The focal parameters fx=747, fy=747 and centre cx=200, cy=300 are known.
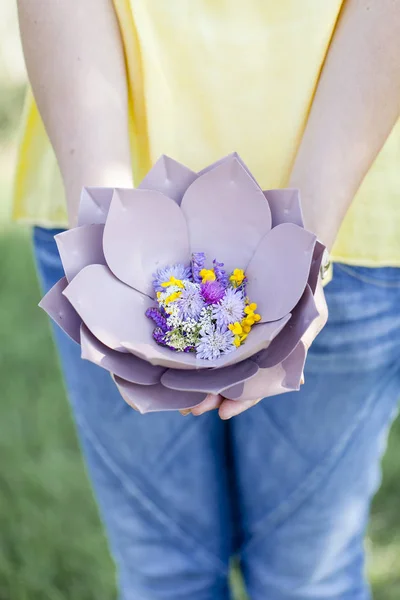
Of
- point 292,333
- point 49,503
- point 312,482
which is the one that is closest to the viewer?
point 292,333

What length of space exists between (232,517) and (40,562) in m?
0.58

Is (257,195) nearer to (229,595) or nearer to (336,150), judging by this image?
(336,150)

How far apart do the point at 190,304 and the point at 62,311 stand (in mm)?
117

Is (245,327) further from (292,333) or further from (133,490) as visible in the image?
(133,490)

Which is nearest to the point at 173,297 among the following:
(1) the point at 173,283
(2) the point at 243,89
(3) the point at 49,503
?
(1) the point at 173,283

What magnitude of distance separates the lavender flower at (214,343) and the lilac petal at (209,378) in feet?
0.06

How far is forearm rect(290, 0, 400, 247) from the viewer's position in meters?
0.70

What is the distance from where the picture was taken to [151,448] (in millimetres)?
950

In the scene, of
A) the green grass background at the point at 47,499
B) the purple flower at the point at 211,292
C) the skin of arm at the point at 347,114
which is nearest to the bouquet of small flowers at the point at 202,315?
the purple flower at the point at 211,292

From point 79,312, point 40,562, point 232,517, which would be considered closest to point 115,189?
point 79,312

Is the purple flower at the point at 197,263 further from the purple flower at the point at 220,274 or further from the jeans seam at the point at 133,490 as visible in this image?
the jeans seam at the point at 133,490

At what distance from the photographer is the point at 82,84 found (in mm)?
753

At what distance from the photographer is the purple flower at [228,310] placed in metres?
0.67

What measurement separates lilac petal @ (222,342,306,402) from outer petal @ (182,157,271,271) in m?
0.12
